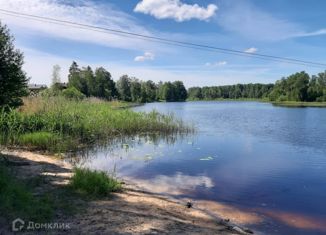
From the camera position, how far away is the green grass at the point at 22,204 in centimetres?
560

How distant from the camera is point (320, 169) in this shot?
13.6 meters

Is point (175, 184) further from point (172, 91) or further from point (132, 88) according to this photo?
point (172, 91)

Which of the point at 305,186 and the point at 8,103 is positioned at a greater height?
the point at 8,103

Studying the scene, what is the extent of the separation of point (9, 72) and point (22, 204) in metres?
11.5

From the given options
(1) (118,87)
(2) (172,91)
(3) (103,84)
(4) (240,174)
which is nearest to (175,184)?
(4) (240,174)

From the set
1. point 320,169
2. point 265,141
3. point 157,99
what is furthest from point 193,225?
point 157,99

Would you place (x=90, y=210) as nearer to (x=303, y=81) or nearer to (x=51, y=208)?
(x=51, y=208)

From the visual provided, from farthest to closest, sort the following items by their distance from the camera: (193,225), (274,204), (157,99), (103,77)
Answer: (157,99) → (103,77) → (274,204) → (193,225)

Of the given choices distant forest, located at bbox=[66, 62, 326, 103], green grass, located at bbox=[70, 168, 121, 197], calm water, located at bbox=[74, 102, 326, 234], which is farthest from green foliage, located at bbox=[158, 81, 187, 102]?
green grass, located at bbox=[70, 168, 121, 197]

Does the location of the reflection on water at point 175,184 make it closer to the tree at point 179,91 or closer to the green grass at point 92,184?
the green grass at point 92,184

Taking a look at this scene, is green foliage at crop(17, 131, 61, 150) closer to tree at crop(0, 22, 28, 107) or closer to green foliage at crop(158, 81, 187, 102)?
tree at crop(0, 22, 28, 107)

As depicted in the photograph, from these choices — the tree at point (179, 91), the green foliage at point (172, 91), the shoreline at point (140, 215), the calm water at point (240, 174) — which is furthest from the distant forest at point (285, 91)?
A: the shoreline at point (140, 215)

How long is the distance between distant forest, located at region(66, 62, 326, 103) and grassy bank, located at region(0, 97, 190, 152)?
60.3 feet

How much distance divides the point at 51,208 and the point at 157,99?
131 metres
